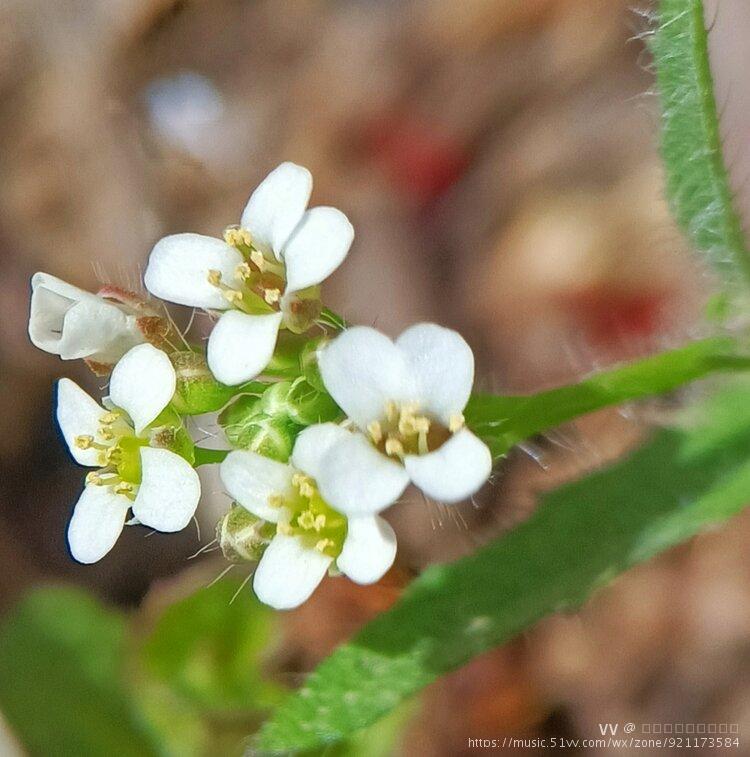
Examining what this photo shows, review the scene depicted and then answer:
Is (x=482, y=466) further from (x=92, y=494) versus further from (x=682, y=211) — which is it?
(x=682, y=211)

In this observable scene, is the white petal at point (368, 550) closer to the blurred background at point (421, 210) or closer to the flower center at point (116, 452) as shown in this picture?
the flower center at point (116, 452)

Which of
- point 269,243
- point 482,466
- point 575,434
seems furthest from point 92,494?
point 575,434

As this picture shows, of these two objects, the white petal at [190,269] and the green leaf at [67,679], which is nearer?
the white petal at [190,269]

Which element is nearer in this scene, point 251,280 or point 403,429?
point 403,429

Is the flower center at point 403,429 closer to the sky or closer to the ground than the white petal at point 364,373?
closer to the ground

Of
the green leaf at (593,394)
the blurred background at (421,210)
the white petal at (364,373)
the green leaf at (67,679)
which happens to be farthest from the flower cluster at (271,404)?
the green leaf at (67,679)

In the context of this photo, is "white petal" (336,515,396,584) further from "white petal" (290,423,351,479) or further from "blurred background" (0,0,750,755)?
"blurred background" (0,0,750,755)

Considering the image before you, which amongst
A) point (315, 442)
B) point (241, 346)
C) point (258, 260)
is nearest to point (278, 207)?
point (258, 260)

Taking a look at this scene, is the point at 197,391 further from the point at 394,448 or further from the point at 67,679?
the point at 67,679
